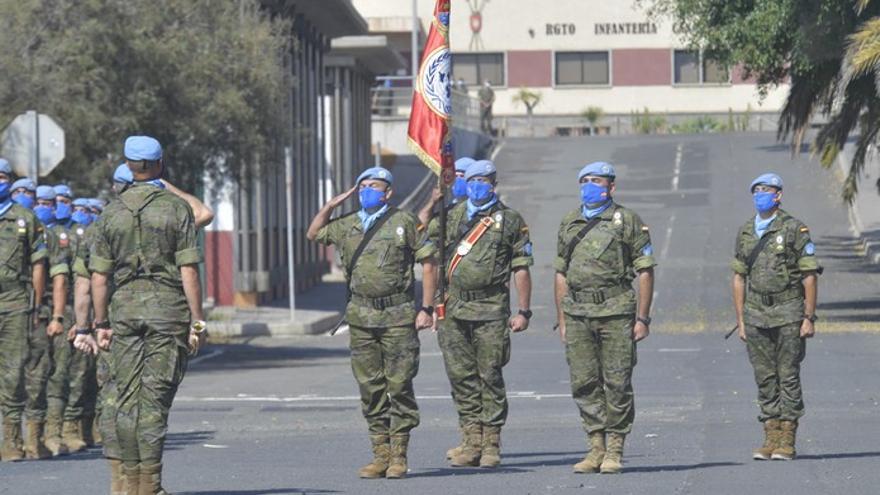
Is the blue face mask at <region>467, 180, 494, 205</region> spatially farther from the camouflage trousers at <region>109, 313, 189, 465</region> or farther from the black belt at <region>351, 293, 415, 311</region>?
the camouflage trousers at <region>109, 313, 189, 465</region>

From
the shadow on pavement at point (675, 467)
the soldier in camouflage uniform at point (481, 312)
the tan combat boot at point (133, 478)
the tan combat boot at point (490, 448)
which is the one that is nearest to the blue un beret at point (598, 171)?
the soldier in camouflage uniform at point (481, 312)

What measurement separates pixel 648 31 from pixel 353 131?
3265cm

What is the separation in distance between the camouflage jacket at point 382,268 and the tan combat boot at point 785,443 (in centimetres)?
277

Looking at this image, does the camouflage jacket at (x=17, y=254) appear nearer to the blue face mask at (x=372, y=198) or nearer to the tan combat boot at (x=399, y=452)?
the blue face mask at (x=372, y=198)

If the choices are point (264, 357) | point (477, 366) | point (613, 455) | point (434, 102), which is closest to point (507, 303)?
point (477, 366)

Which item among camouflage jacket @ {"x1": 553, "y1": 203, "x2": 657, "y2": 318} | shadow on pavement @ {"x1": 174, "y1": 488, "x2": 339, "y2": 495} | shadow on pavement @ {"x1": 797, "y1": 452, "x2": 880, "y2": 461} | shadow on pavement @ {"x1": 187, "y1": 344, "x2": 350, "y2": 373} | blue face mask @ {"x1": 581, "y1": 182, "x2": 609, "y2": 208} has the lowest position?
shadow on pavement @ {"x1": 187, "y1": 344, "x2": 350, "y2": 373}

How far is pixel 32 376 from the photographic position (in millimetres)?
14578

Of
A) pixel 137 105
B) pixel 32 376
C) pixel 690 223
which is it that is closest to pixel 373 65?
pixel 690 223

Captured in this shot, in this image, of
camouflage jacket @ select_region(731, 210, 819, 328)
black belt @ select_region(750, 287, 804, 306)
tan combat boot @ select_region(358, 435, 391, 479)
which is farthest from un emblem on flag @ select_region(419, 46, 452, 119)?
tan combat boot @ select_region(358, 435, 391, 479)

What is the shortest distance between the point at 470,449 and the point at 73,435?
3.62 meters

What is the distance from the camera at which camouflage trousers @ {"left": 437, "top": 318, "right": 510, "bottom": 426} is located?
13414 millimetres

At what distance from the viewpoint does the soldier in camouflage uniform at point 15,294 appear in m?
14.0

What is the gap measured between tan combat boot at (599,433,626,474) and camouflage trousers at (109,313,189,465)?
10.6ft

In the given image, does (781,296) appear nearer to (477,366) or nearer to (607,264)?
(607,264)
